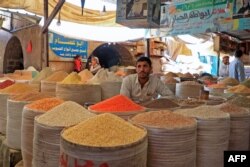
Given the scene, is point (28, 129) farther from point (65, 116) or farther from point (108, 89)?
point (108, 89)

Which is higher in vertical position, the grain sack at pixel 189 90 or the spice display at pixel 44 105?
the spice display at pixel 44 105

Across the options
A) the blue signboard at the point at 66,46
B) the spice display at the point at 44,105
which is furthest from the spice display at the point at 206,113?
the blue signboard at the point at 66,46

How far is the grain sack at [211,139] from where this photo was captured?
4.11ft

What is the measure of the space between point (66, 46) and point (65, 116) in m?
4.78

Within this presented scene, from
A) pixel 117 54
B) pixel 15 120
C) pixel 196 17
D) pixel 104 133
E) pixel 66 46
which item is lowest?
pixel 15 120

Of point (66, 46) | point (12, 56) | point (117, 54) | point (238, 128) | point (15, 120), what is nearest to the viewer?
point (238, 128)

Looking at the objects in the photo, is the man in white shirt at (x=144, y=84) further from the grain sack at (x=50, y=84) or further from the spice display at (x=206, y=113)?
the spice display at (x=206, y=113)

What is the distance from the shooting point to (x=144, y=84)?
8.70 feet

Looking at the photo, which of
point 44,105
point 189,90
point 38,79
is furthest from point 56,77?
point 189,90

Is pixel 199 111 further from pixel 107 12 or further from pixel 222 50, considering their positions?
pixel 222 50

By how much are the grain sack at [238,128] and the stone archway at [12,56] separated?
5585mm

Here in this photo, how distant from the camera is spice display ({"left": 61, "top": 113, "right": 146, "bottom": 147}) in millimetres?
942

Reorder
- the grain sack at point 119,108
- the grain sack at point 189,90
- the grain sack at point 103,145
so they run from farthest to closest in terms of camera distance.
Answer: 1. the grain sack at point 189,90
2. the grain sack at point 119,108
3. the grain sack at point 103,145

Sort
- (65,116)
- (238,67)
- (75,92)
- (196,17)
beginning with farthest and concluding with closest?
(238,67), (196,17), (75,92), (65,116)
